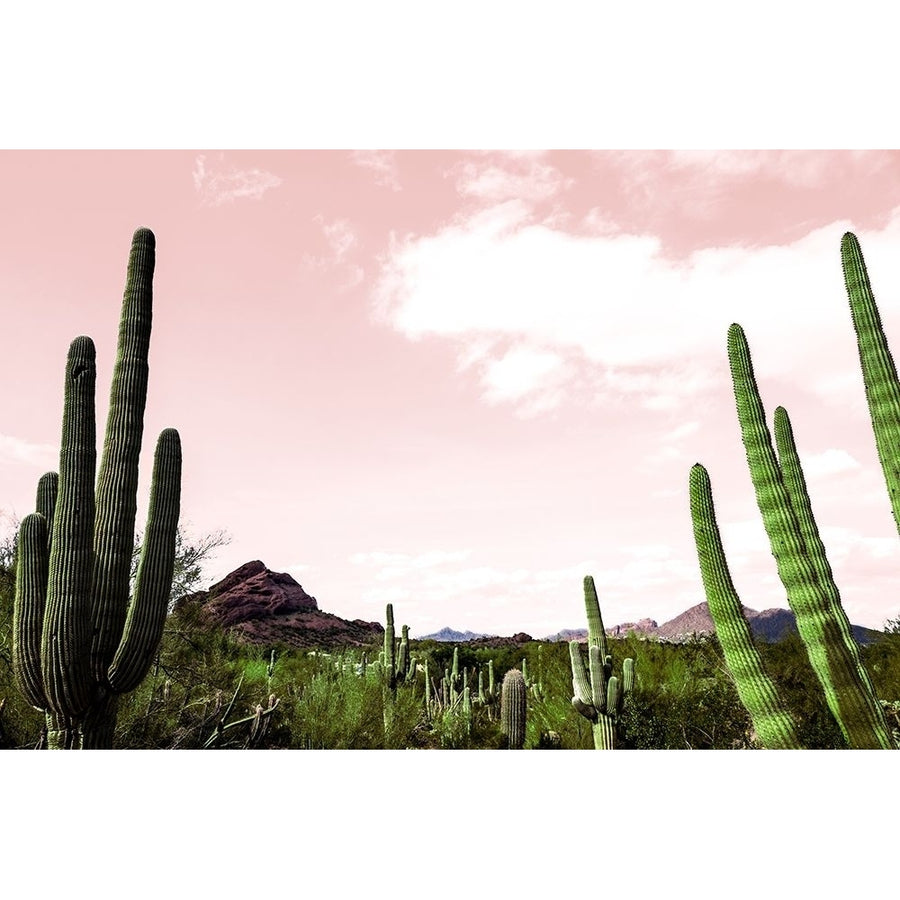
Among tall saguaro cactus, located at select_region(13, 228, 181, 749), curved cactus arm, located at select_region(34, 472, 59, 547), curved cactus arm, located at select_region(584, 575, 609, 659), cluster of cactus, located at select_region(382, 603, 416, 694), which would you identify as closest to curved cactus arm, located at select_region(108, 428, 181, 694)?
tall saguaro cactus, located at select_region(13, 228, 181, 749)

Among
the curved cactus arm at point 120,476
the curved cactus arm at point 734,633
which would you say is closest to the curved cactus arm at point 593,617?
the curved cactus arm at point 734,633

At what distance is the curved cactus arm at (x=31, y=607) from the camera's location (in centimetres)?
422

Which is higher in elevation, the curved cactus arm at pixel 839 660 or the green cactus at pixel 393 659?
the green cactus at pixel 393 659

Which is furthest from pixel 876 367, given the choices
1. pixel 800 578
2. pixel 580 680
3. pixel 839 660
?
pixel 580 680

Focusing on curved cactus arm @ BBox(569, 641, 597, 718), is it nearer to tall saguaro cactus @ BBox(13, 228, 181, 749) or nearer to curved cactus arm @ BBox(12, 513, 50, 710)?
tall saguaro cactus @ BBox(13, 228, 181, 749)

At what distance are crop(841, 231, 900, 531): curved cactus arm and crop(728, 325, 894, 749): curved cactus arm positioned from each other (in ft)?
2.20

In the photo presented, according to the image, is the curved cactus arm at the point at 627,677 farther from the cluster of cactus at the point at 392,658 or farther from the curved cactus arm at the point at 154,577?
the curved cactus arm at the point at 154,577

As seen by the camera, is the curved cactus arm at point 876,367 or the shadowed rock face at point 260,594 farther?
the shadowed rock face at point 260,594

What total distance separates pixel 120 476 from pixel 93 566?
23.5 inches
